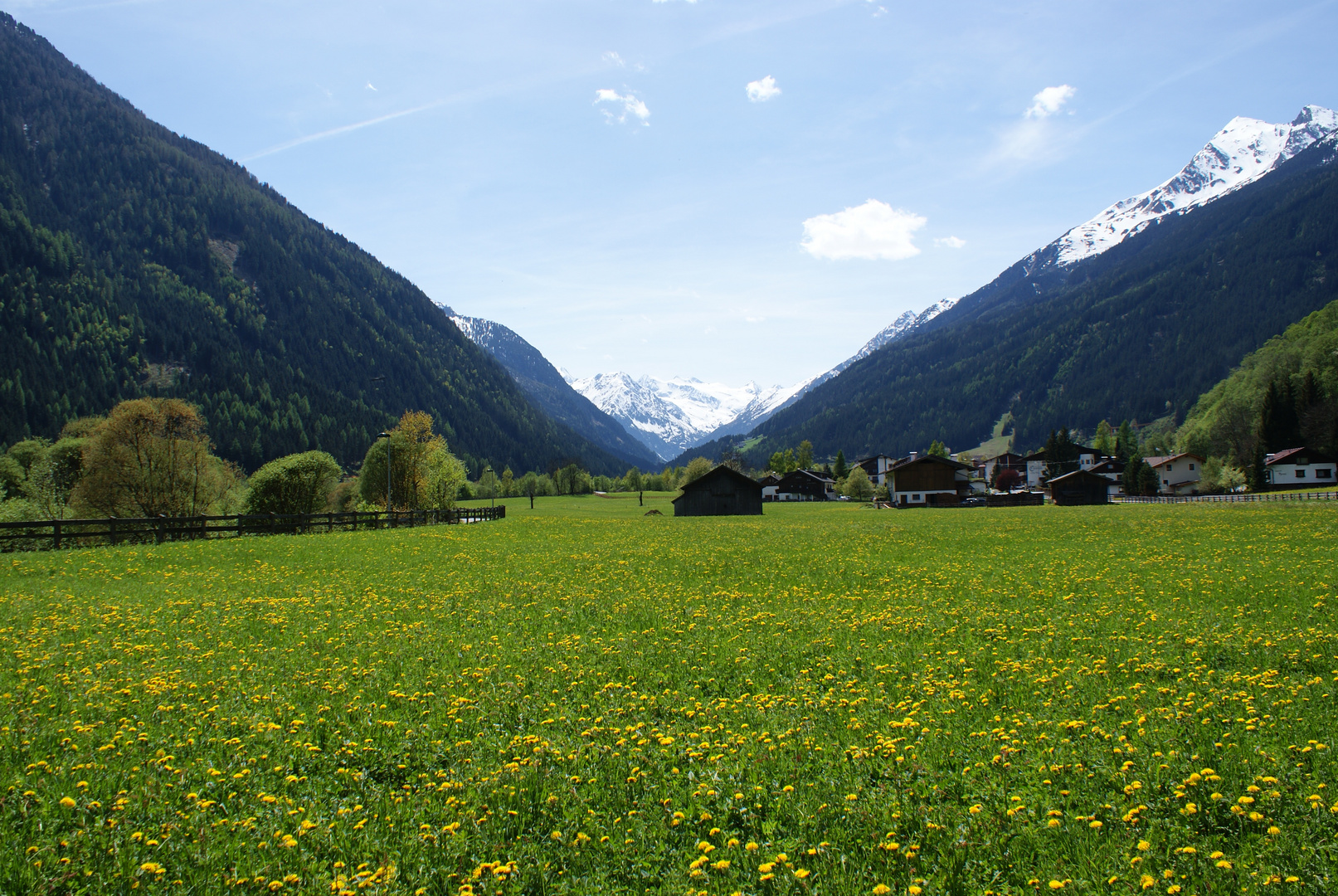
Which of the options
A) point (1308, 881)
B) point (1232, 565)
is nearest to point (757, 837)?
point (1308, 881)

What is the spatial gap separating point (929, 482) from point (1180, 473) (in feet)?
175

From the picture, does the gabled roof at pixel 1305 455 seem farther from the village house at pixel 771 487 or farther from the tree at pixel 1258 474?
the village house at pixel 771 487

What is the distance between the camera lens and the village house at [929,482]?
318 feet

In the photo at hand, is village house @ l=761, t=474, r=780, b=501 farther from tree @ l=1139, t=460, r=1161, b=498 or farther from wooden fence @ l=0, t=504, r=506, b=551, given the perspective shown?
wooden fence @ l=0, t=504, r=506, b=551

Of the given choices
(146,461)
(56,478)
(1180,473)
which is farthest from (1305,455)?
(56,478)

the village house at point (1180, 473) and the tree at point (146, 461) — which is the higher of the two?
the tree at point (146, 461)

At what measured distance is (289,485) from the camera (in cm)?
6216

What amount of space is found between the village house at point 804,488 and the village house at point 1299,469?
7802cm

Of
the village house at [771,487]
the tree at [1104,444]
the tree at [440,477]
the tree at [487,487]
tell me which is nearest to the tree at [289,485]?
the tree at [440,477]

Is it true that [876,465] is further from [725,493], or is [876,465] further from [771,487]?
[725,493]

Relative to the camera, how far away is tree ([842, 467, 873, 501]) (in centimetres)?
12888

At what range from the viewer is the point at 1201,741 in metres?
7.04

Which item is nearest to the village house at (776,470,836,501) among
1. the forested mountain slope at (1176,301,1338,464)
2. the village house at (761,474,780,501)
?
the village house at (761,474,780,501)

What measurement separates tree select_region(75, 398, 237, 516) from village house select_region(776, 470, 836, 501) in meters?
121
